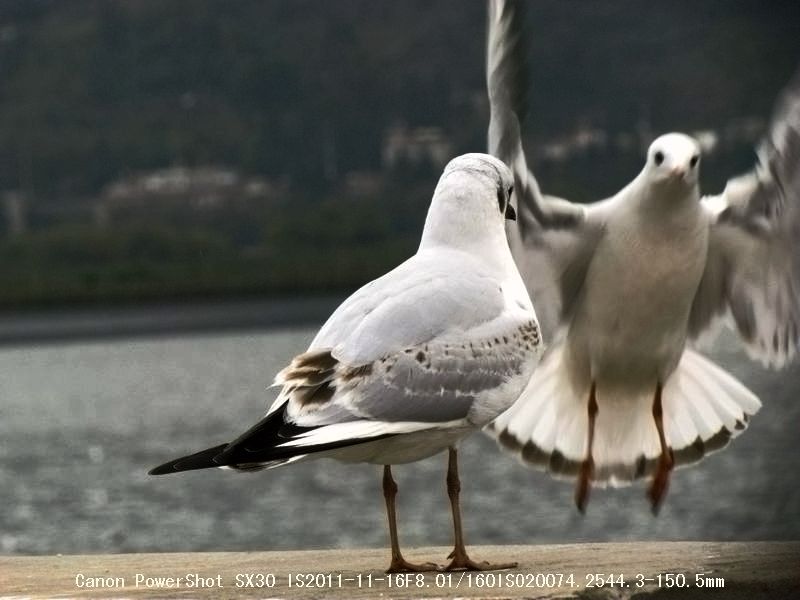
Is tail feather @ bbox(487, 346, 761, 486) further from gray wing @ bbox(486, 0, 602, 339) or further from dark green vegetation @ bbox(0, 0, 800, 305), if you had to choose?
dark green vegetation @ bbox(0, 0, 800, 305)

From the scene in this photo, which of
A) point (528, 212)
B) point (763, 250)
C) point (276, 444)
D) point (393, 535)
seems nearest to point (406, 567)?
point (393, 535)

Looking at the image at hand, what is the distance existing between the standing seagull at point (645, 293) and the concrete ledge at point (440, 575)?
1.41 m

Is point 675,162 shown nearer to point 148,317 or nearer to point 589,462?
point 589,462

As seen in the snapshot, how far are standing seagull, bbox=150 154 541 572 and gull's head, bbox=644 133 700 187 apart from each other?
65.9 inches

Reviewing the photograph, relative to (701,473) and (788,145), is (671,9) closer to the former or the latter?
(701,473)

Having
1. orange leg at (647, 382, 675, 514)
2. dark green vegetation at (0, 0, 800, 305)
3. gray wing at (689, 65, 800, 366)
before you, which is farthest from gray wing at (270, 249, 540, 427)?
dark green vegetation at (0, 0, 800, 305)

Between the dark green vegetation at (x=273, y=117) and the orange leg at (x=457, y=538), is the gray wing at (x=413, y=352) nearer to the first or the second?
the orange leg at (x=457, y=538)

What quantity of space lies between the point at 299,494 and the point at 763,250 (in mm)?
18614

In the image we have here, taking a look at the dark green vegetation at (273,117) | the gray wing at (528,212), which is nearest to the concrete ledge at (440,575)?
the gray wing at (528,212)

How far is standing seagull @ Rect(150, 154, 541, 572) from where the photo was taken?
13.7ft

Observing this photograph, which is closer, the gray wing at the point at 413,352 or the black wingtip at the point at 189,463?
the black wingtip at the point at 189,463

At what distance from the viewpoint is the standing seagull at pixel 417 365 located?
417cm

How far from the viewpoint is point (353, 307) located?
4484 millimetres

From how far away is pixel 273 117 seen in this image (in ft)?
199
